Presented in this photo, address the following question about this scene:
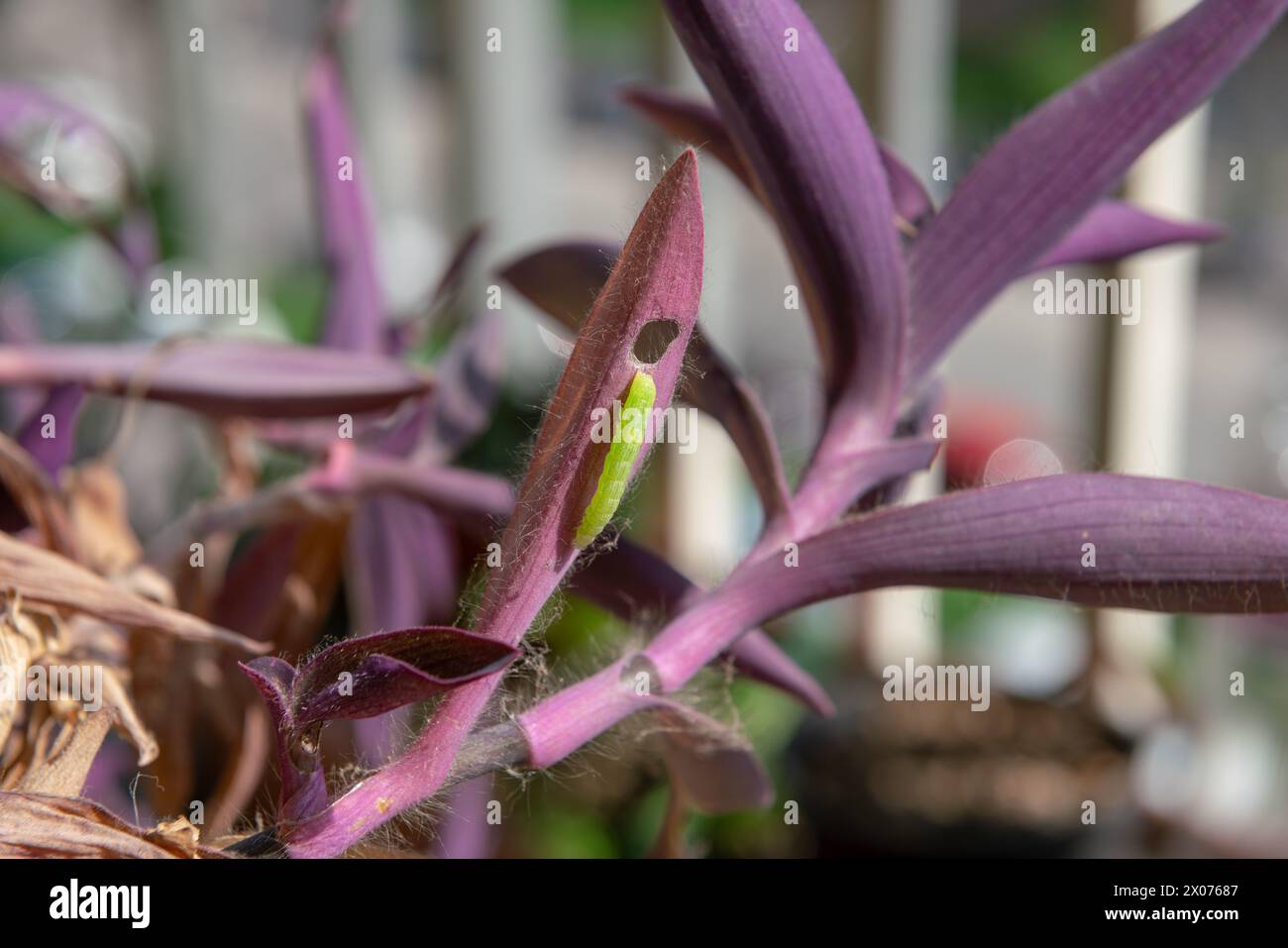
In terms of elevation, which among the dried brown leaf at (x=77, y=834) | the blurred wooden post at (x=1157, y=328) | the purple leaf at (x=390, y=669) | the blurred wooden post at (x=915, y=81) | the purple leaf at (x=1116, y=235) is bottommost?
the dried brown leaf at (x=77, y=834)

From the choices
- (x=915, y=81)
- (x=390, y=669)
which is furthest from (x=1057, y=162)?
(x=915, y=81)

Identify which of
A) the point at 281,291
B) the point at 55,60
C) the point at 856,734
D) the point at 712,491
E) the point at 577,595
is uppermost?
the point at 55,60

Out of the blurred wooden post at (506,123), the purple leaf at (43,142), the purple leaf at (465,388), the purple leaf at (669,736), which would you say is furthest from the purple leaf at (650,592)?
the blurred wooden post at (506,123)

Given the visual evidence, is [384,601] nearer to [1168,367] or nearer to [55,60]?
[1168,367]

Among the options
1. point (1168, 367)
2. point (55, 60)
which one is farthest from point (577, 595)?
point (55, 60)

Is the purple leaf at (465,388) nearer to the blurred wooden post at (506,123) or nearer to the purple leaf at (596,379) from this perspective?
the purple leaf at (596,379)

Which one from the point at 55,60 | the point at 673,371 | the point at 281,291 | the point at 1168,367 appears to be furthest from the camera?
the point at 55,60
